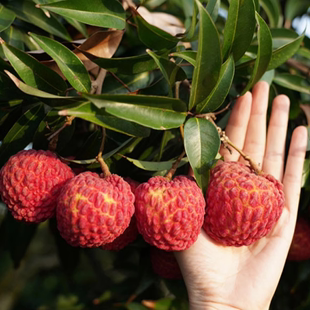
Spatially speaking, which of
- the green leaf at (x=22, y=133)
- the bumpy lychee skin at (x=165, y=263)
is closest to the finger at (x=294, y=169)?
the bumpy lychee skin at (x=165, y=263)

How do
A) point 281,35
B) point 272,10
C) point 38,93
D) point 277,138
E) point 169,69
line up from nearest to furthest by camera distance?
point 38,93, point 169,69, point 277,138, point 281,35, point 272,10

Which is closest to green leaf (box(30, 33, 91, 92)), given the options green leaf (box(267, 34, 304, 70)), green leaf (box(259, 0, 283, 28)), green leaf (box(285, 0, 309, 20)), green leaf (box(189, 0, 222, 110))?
green leaf (box(189, 0, 222, 110))

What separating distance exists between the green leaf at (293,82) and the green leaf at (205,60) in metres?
0.54

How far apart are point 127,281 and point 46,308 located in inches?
43.9

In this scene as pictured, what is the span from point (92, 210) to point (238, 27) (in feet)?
1.72

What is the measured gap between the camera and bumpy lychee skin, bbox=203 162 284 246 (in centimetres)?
89

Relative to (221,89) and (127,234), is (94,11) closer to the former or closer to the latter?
(221,89)

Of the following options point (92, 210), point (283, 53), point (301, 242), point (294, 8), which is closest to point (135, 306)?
point (301, 242)

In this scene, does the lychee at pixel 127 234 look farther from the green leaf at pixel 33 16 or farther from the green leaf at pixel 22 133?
the green leaf at pixel 33 16

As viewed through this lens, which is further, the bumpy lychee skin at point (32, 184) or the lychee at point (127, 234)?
the lychee at point (127, 234)

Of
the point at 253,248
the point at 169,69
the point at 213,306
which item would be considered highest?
the point at 169,69

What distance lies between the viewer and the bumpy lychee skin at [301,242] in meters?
1.29

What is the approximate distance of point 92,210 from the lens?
2.63 ft

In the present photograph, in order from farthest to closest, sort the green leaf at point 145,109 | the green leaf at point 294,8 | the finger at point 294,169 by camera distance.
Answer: the green leaf at point 294,8, the finger at point 294,169, the green leaf at point 145,109
